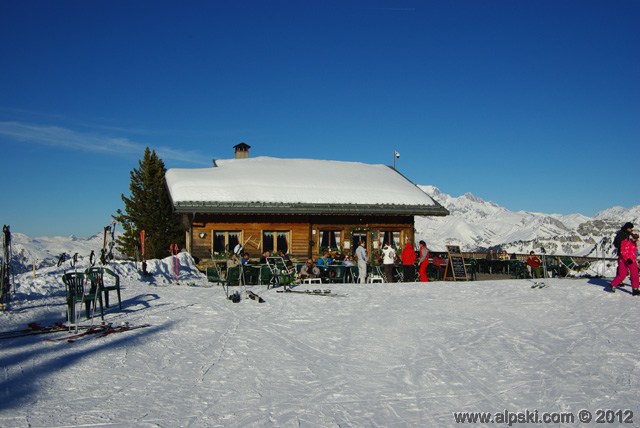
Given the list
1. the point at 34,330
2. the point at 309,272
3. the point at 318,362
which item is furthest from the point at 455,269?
the point at 34,330

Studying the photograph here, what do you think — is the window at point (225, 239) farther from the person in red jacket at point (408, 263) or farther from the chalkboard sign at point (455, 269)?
the chalkboard sign at point (455, 269)

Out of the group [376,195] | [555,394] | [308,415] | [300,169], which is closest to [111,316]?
[308,415]

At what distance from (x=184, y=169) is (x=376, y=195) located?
975 cm

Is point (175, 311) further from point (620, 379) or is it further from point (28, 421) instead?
point (620, 379)

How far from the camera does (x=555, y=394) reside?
254 inches

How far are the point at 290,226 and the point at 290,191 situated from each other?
5.46ft

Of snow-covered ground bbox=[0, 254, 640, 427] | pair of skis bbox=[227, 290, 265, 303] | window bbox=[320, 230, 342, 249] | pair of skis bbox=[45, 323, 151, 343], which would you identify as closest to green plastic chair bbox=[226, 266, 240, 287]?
snow-covered ground bbox=[0, 254, 640, 427]

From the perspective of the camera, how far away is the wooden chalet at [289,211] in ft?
74.1

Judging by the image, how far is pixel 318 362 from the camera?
7805 mm

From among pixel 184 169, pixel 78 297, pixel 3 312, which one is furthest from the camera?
pixel 184 169

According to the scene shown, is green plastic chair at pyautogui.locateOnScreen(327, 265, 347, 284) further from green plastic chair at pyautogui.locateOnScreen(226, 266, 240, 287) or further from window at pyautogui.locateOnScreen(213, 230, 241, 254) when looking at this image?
window at pyautogui.locateOnScreen(213, 230, 241, 254)

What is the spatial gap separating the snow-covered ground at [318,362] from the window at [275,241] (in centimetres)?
1044

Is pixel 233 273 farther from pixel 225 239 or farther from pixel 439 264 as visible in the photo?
pixel 225 239

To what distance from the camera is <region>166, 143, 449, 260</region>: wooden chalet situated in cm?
2259
